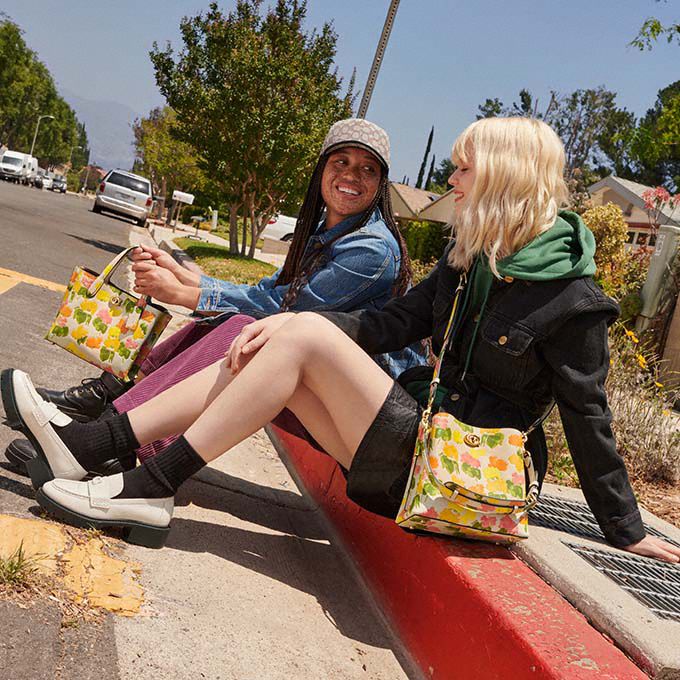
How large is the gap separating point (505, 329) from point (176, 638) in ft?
4.16

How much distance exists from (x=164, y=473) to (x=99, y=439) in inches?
10.4

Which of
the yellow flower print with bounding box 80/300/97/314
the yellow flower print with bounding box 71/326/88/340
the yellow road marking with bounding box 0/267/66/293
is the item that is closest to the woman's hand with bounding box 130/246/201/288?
the yellow flower print with bounding box 80/300/97/314

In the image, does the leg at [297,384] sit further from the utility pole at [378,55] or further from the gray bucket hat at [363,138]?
the utility pole at [378,55]

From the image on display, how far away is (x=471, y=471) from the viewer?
2.24 meters

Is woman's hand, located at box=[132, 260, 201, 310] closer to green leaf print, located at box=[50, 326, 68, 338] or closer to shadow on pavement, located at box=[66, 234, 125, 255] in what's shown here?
green leaf print, located at box=[50, 326, 68, 338]

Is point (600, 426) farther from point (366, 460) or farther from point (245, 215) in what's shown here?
point (245, 215)

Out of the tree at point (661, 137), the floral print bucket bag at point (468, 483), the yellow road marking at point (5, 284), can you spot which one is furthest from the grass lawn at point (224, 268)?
the floral print bucket bag at point (468, 483)

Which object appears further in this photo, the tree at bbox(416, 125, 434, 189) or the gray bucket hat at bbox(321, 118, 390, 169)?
the tree at bbox(416, 125, 434, 189)

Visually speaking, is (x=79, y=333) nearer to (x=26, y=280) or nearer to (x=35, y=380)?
(x=35, y=380)

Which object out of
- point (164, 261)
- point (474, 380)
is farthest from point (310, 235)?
point (474, 380)

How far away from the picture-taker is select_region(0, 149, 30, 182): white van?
4765 centimetres

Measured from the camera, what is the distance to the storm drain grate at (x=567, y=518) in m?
2.70

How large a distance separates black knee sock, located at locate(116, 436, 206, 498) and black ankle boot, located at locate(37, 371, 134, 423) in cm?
96

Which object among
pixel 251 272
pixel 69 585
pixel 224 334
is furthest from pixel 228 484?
pixel 251 272
